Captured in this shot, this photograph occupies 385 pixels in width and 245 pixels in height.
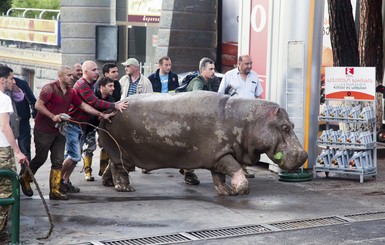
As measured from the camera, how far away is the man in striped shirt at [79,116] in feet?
39.3

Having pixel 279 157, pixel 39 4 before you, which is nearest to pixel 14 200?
pixel 279 157

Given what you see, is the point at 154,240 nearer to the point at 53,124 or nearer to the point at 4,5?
the point at 53,124

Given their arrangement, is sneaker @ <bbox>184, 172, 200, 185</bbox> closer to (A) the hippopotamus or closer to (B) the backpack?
(A) the hippopotamus

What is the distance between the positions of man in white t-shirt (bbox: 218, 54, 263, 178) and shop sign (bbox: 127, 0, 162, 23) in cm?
998

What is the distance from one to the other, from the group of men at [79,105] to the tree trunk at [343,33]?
3446 millimetres

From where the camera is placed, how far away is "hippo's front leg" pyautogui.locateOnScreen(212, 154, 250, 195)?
38.6 ft

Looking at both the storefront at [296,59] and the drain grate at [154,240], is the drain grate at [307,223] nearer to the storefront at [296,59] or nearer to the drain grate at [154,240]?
the drain grate at [154,240]

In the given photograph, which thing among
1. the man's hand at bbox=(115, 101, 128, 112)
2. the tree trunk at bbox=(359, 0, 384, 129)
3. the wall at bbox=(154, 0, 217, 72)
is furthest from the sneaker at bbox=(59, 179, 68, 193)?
the wall at bbox=(154, 0, 217, 72)

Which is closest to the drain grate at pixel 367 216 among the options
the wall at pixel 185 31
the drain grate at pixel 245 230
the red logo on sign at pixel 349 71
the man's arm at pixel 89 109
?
the drain grate at pixel 245 230

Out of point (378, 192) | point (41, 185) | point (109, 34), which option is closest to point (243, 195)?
point (378, 192)

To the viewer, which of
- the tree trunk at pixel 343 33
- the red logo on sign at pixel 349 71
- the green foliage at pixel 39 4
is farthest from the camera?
the green foliage at pixel 39 4

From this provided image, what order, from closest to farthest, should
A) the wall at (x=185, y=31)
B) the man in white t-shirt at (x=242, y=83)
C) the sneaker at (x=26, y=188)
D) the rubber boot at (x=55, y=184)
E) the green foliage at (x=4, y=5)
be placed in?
1. the rubber boot at (x=55, y=184)
2. the sneaker at (x=26, y=188)
3. the man in white t-shirt at (x=242, y=83)
4. the wall at (x=185, y=31)
5. the green foliage at (x=4, y=5)

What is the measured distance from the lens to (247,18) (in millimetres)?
14609

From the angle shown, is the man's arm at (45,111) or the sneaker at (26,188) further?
the sneaker at (26,188)
